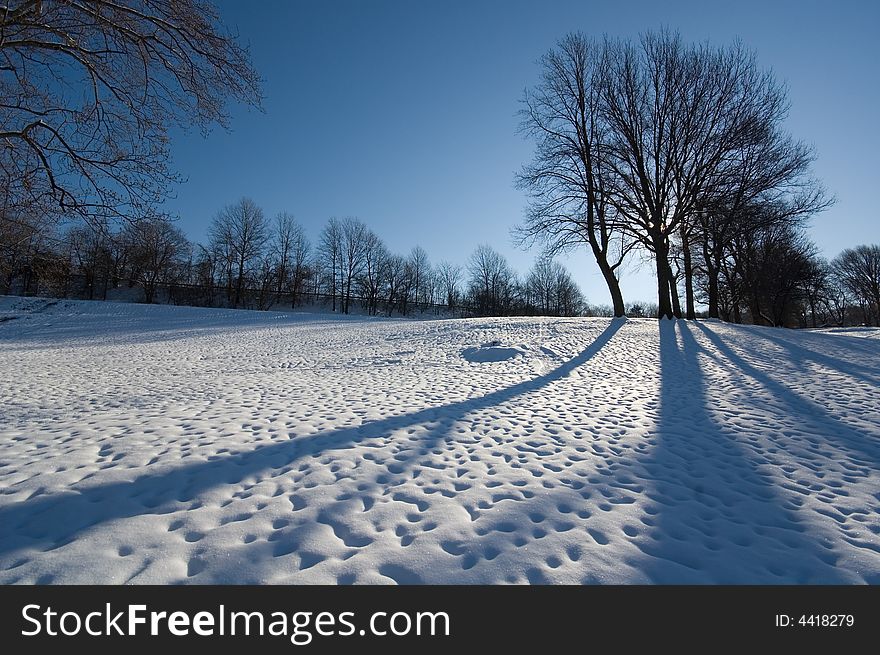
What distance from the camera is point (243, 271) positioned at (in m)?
42.1

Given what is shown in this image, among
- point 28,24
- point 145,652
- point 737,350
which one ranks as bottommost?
point 145,652

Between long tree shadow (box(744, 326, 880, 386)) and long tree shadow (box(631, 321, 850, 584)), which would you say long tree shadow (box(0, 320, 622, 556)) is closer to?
long tree shadow (box(631, 321, 850, 584))

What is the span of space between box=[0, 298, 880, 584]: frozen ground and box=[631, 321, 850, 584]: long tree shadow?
0.8 inches

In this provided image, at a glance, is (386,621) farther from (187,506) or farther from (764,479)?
(764,479)

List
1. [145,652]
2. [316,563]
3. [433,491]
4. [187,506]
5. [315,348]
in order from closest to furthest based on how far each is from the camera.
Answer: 1. [145,652]
2. [316,563]
3. [187,506]
4. [433,491]
5. [315,348]

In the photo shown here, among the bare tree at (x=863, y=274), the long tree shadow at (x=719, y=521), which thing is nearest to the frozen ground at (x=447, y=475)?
the long tree shadow at (x=719, y=521)

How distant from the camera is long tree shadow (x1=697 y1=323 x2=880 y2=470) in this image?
13.8ft

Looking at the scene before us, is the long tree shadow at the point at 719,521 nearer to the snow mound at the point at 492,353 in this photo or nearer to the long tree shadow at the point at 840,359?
the long tree shadow at the point at 840,359

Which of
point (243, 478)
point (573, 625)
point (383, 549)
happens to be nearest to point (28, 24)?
point (243, 478)

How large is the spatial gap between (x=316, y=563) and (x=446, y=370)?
7.32 m

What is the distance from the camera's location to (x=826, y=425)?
201 inches

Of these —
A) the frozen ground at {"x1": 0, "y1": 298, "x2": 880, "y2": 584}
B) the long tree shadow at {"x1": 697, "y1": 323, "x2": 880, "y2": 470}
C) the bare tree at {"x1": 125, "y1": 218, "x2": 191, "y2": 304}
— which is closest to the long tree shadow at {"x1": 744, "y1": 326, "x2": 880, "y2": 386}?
the frozen ground at {"x1": 0, "y1": 298, "x2": 880, "y2": 584}

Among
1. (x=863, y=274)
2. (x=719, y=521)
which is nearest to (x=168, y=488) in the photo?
(x=719, y=521)

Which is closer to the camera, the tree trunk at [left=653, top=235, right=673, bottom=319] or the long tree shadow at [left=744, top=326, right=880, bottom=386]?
the long tree shadow at [left=744, top=326, right=880, bottom=386]
